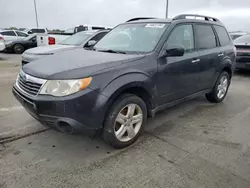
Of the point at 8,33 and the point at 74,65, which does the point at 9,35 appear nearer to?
the point at 8,33

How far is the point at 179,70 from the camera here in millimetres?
3738

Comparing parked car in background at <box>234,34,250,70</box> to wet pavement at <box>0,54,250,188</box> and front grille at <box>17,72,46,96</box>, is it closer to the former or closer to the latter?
wet pavement at <box>0,54,250,188</box>

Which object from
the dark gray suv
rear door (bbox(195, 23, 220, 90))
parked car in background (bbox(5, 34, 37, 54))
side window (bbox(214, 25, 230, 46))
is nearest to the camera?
the dark gray suv

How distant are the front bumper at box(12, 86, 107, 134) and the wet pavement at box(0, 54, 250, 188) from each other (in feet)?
1.54

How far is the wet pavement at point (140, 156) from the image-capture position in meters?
2.53

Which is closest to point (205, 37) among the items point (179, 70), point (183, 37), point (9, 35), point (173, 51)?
point (183, 37)

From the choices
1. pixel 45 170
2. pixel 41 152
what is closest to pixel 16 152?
pixel 41 152

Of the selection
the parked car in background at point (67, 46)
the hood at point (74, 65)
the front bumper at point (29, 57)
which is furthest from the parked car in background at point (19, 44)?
the hood at point (74, 65)

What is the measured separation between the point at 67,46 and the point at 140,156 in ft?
18.8

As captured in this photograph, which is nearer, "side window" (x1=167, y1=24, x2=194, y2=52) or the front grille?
the front grille

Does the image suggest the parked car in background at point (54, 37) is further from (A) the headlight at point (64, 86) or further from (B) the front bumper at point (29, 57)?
(A) the headlight at point (64, 86)

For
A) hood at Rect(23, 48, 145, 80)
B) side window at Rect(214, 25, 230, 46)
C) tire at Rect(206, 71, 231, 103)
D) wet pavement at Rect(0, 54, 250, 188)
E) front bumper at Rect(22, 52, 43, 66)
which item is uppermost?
side window at Rect(214, 25, 230, 46)

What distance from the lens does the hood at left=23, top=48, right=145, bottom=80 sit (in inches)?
107

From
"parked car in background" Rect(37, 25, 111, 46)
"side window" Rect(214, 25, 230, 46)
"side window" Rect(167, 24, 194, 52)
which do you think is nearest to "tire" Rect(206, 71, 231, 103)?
"side window" Rect(214, 25, 230, 46)
